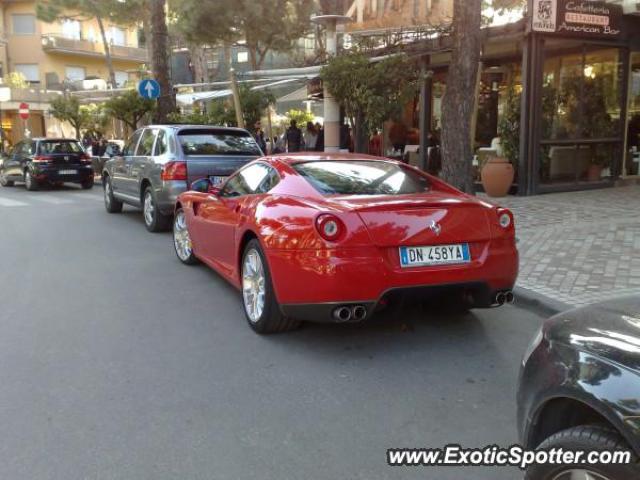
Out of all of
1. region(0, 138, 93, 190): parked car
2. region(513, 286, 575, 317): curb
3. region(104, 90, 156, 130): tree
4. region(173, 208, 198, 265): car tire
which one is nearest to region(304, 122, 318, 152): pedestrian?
region(104, 90, 156, 130): tree

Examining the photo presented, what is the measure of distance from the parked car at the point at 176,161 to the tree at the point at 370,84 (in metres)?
2.91

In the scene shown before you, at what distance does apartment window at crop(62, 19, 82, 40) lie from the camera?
153 ft

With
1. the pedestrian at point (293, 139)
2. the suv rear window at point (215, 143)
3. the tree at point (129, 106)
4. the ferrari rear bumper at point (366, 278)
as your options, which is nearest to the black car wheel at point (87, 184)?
the tree at point (129, 106)

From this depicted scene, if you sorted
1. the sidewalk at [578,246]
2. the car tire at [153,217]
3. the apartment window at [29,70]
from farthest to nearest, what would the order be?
the apartment window at [29,70] → the car tire at [153,217] → the sidewalk at [578,246]

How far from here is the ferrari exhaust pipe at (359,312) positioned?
4.21m

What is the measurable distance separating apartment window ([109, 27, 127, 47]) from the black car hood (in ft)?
171

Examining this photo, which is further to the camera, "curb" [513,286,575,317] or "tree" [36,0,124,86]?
"tree" [36,0,124,86]

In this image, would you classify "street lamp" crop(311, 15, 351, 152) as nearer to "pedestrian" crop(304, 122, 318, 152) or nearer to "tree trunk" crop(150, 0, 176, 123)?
"pedestrian" crop(304, 122, 318, 152)

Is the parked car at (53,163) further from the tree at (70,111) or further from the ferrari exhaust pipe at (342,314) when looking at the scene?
the ferrari exhaust pipe at (342,314)

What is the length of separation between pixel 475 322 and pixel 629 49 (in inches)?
448

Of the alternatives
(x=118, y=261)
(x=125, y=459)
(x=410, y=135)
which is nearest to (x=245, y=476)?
(x=125, y=459)

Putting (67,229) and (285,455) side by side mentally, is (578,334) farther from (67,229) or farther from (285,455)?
(67,229)

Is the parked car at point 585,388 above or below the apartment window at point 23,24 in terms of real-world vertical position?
below

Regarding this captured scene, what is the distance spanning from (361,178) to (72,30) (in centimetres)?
4877
